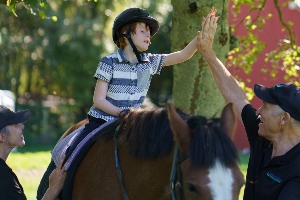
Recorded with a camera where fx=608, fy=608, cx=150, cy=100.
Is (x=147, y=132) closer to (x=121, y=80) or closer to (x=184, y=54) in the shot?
(x=121, y=80)

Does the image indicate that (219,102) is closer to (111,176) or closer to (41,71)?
(111,176)

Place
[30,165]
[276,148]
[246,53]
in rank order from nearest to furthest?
1. [276,148]
2. [246,53]
3. [30,165]

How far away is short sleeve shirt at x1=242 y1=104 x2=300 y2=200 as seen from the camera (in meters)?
3.89

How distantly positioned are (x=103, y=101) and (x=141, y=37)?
0.57 m

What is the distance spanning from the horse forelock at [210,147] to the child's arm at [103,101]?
1056 millimetres

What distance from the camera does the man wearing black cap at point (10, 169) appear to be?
4.16m

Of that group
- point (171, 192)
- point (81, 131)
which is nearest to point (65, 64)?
point (81, 131)

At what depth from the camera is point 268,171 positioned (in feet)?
13.5

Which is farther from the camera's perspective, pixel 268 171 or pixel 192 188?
pixel 268 171

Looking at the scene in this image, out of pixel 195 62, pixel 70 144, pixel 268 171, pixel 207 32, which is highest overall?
pixel 207 32

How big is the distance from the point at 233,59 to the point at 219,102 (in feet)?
7.35

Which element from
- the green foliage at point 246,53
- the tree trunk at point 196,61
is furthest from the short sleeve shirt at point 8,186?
the green foliage at point 246,53

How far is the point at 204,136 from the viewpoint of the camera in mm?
3174

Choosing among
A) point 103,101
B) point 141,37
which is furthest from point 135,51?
point 103,101
